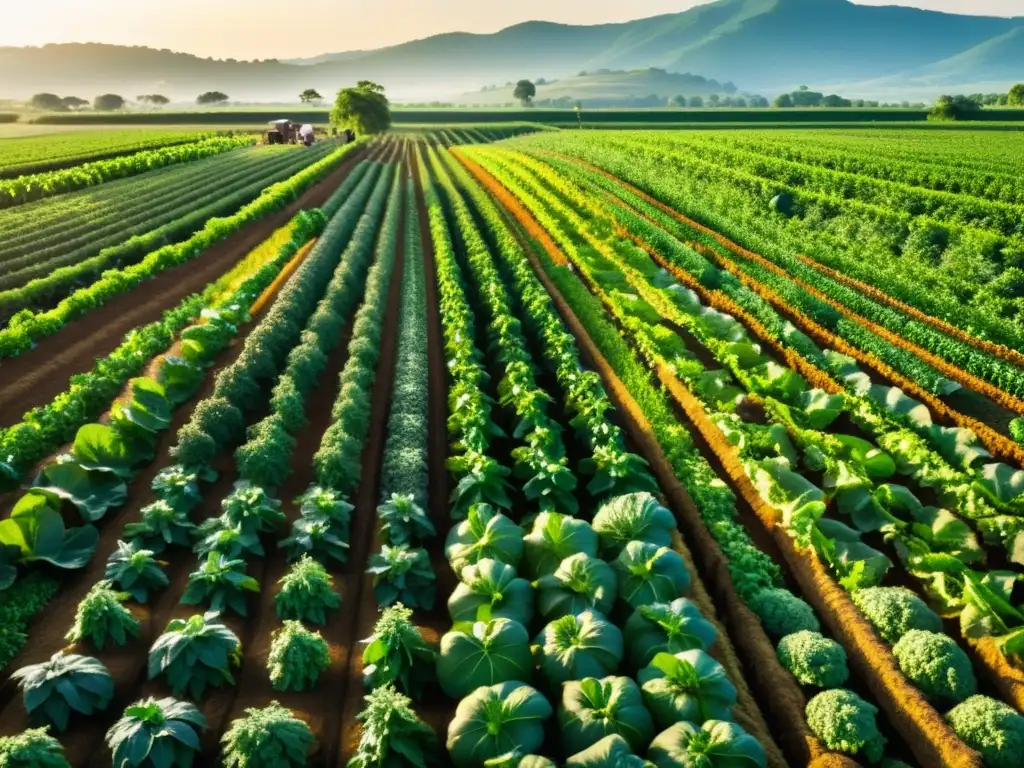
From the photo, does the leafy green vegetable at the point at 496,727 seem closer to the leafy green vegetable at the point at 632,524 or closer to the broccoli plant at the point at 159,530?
the leafy green vegetable at the point at 632,524

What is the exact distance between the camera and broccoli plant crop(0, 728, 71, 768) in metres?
5.18

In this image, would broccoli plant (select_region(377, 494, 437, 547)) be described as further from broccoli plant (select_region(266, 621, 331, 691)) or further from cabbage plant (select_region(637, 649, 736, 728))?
cabbage plant (select_region(637, 649, 736, 728))

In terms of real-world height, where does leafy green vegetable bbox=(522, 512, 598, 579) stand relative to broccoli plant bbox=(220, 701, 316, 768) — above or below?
above

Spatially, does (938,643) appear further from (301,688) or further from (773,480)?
(301,688)

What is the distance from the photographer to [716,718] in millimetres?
5461

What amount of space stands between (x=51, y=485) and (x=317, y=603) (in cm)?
460

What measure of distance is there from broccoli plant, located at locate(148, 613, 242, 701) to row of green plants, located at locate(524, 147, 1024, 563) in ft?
28.1

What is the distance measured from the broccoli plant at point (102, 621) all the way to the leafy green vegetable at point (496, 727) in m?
3.63

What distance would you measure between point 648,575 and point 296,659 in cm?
350

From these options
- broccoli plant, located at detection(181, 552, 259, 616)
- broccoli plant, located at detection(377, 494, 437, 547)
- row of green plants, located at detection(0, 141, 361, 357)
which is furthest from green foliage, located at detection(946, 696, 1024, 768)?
row of green plants, located at detection(0, 141, 361, 357)

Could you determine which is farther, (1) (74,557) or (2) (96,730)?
(1) (74,557)

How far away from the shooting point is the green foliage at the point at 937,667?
609 cm

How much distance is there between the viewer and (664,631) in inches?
248

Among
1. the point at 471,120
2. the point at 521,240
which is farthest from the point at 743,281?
the point at 471,120
